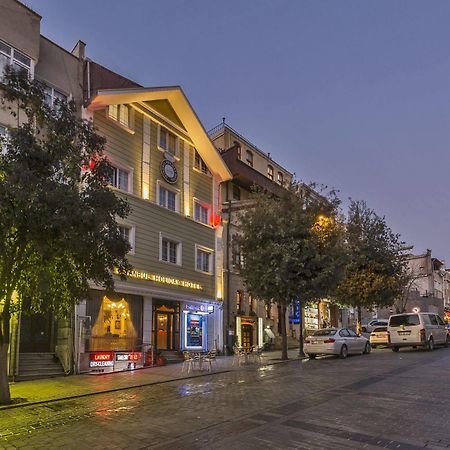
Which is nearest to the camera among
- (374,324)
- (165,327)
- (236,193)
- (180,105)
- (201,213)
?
(165,327)

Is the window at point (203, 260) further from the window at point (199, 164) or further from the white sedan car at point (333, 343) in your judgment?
the white sedan car at point (333, 343)

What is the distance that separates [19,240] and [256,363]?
43.8 ft

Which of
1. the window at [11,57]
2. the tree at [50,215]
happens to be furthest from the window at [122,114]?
the tree at [50,215]

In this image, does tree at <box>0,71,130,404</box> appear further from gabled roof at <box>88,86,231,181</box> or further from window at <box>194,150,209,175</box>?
window at <box>194,150,209,175</box>

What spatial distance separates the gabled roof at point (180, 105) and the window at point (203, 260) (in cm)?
473

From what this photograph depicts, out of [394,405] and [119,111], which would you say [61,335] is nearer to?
[119,111]

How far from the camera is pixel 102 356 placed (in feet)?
64.6

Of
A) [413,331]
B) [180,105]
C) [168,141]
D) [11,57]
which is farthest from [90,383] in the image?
[413,331]

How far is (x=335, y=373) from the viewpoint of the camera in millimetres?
16656

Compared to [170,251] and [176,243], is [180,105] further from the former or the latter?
[170,251]

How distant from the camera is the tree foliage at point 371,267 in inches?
1321

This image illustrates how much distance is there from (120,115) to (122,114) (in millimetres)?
186

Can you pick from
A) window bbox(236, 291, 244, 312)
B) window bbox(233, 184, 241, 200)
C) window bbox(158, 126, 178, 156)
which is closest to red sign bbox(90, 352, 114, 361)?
window bbox(158, 126, 178, 156)

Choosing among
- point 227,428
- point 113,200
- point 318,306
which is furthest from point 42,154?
point 318,306
